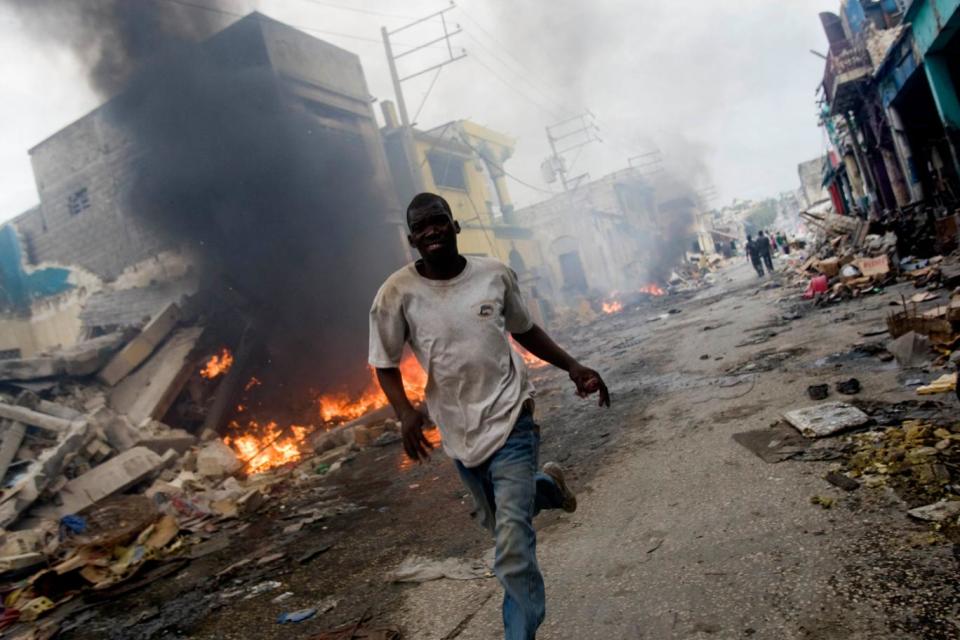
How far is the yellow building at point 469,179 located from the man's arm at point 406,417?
15718 mm

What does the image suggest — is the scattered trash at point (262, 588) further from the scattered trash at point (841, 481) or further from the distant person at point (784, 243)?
the distant person at point (784, 243)

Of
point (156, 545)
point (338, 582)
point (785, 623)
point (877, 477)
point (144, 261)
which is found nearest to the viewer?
point (785, 623)

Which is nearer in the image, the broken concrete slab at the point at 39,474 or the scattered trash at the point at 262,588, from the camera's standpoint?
the scattered trash at the point at 262,588

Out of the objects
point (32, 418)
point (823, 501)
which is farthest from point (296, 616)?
point (32, 418)

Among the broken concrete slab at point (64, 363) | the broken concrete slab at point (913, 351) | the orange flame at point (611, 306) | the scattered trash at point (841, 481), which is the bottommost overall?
the scattered trash at point (841, 481)

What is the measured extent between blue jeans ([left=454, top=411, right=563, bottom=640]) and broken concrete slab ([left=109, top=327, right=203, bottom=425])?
8901 mm

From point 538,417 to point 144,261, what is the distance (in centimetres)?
1206

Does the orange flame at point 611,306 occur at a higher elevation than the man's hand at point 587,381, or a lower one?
higher

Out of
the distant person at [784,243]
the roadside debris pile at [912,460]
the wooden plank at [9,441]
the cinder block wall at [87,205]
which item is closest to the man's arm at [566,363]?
the roadside debris pile at [912,460]

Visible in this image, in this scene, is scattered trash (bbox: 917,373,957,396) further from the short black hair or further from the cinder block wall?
the cinder block wall

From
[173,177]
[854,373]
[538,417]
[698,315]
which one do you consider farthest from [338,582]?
[173,177]

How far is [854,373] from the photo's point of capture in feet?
15.3

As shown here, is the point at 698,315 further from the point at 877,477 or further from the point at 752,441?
the point at 877,477

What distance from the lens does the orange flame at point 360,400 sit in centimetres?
1119
